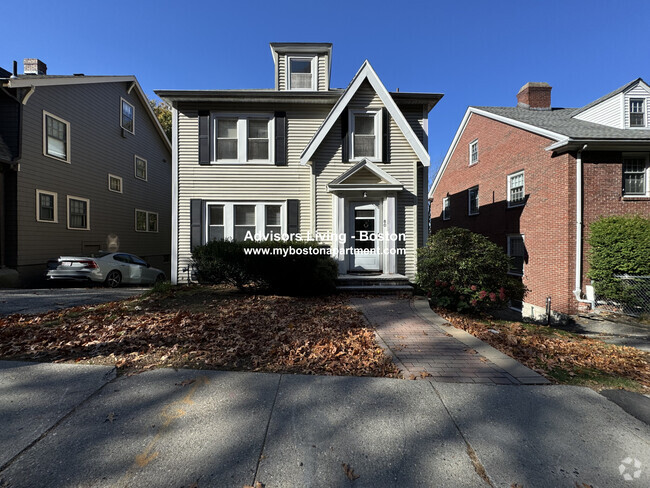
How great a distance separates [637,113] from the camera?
1149cm

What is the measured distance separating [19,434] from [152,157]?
777 inches

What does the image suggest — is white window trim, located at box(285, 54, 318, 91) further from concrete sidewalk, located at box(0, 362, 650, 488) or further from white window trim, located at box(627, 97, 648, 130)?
white window trim, located at box(627, 97, 648, 130)

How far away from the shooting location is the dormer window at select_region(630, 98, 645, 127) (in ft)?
37.7

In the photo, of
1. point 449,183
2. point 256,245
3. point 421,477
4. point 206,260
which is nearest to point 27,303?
point 206,260

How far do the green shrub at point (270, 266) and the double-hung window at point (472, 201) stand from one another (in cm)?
1200

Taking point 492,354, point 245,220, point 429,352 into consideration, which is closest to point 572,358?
point 492,354

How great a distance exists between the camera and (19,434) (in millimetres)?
2268

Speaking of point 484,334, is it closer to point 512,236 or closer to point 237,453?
point 237,453

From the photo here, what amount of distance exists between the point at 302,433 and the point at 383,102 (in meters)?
9.43

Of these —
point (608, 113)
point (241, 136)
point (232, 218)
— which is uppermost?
point (608, 113)

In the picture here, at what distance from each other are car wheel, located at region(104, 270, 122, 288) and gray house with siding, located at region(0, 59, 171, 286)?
123 inches

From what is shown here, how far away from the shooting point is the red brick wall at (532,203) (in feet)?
33.8

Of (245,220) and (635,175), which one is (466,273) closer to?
(245,220)

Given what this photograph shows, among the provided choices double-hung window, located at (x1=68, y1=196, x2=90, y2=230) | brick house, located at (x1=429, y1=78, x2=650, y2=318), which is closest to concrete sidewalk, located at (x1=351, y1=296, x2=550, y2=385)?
brick house, located at (x1=429, y1=78, x2=650, y2=318)
